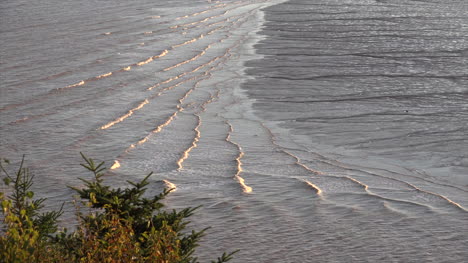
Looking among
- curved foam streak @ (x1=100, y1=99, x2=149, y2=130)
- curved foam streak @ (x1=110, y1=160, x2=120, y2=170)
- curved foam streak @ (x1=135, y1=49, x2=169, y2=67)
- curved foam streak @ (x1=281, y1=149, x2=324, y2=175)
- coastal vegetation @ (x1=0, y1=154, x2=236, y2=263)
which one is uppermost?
coastal vegetation @ (x1=0, y1=154, x2=236, y2=263)

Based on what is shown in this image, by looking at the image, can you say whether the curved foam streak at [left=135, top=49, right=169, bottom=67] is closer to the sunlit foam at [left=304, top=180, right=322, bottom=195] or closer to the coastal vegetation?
the sunlit foam at [left=304, top=180, right=322, bottom=195]

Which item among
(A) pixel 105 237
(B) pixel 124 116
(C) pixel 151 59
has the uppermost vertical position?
(A) pixel 105 237

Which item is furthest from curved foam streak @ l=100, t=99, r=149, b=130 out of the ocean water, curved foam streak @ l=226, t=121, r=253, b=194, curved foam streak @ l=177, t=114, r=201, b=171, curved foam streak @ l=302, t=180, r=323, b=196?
curved foam streak @ l=302, t=180, r=323, b=196

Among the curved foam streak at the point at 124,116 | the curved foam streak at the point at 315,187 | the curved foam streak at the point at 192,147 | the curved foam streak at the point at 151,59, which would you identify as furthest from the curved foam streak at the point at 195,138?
the curved foam streak at the point at 151,59

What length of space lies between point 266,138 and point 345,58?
4531mm

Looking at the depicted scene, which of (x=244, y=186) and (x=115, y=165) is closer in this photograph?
(x=244, y=186)

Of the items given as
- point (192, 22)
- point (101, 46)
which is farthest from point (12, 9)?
point (101, 46)

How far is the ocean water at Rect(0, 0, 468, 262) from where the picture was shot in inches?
216

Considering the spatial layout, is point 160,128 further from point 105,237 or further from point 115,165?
point 105,237

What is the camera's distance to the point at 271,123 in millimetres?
8430

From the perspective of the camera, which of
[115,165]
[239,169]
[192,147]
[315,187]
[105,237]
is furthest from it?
[192,147]

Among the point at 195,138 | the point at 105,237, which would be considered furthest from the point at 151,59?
the point at 105,237

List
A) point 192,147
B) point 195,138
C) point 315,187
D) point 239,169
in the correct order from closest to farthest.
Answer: point 315,187 < point 239,169 < point 192,147 < point 195,138

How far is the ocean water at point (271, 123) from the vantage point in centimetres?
550
